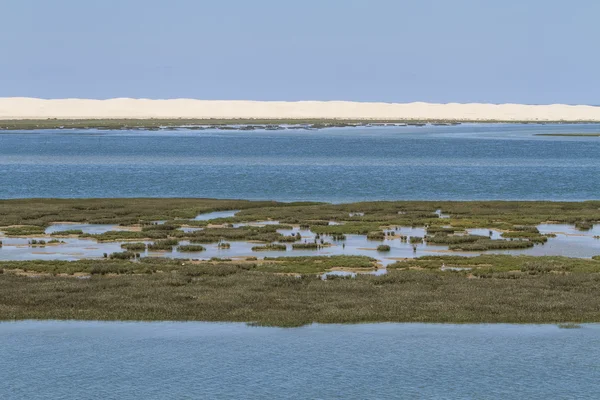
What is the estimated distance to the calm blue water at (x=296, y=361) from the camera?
82.0 ft

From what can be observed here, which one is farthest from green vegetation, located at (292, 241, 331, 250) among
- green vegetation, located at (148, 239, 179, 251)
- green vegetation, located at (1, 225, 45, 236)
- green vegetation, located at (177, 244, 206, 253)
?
green vegetation, located at (1, 225, 45, 236)

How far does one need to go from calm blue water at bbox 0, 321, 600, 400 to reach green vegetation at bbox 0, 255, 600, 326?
0.95 meters

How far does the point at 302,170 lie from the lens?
381 ft

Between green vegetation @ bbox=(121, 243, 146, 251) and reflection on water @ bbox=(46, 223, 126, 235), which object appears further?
reflection on water @ bbox=(46, 223, 126, 235)

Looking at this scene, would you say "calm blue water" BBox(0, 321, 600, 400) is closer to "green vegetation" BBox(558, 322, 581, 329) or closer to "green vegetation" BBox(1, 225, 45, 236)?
"green vegetation" BBox(558, 322, 581, 329)

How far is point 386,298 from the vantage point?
3484 cm

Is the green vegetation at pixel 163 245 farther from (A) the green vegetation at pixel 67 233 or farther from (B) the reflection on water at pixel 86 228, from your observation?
(B) the reflection on water at pixel 86 228

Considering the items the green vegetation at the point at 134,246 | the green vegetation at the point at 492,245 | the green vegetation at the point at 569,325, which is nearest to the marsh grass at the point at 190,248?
the green vegetation at the point at 134,246

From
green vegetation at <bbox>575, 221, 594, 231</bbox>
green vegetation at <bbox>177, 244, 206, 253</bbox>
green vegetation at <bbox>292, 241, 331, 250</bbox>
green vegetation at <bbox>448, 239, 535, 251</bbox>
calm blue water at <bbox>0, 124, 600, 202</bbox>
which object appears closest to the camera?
green vegetation at <bbox>177, 244, 206, 253</bbox>

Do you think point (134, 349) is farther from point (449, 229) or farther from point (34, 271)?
point (449, 229)

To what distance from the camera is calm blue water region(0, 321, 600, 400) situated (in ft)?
82.0

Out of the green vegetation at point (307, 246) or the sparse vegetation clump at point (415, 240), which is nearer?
the green vegetation at point (307, 246)

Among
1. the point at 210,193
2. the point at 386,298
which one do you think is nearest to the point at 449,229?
the point at 386,298

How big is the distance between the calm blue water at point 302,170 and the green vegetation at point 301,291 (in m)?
39.0
